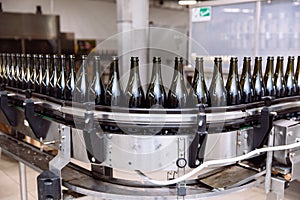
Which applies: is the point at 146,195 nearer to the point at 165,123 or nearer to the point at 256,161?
the point at 165,123

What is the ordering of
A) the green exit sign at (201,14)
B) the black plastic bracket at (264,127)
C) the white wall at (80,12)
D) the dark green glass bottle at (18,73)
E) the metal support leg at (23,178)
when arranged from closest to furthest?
the black plastic bracket at (264,127), the dark green glass bottle at (18,73), the metal support leg at (23,178), the green exit sign at (201,14), the white wall at (80,12)

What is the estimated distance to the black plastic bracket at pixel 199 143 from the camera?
1038 mm

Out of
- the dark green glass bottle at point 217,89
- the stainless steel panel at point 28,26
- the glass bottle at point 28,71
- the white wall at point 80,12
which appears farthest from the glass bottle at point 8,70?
the white wall at point 80,12

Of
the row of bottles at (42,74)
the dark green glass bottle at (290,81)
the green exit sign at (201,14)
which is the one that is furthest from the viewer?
the green exit sign at (201,14)

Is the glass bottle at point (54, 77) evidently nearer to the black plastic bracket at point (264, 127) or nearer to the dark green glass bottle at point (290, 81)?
the black plastic bracket at point (264, 127)

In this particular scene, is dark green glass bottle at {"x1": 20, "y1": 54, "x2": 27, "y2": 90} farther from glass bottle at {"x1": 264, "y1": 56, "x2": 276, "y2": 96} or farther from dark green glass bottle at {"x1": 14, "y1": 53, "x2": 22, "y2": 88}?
glass bottle at {"x1": 264, "y1": 56, "x2": 276, "y2": 96}

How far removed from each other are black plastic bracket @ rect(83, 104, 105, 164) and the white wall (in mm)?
6833

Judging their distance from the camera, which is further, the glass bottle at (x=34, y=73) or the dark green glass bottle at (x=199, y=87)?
the glass bottle at (x=34, y=73)

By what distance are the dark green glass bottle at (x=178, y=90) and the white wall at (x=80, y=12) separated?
6.82 meters

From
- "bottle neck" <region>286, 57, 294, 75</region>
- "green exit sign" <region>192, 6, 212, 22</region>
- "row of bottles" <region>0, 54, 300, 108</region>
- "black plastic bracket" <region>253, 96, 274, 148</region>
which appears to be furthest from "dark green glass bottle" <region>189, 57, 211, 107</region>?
"green exit sign" <region>192, 6, 212, 22</region>

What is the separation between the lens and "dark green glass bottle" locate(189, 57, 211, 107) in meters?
1.21

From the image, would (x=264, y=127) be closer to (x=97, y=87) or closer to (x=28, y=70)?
(x=97, y=87)

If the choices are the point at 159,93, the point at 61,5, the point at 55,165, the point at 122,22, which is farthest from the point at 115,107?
the point at 61,5

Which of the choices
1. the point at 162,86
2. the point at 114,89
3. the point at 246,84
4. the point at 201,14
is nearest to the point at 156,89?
the point at 162,86
